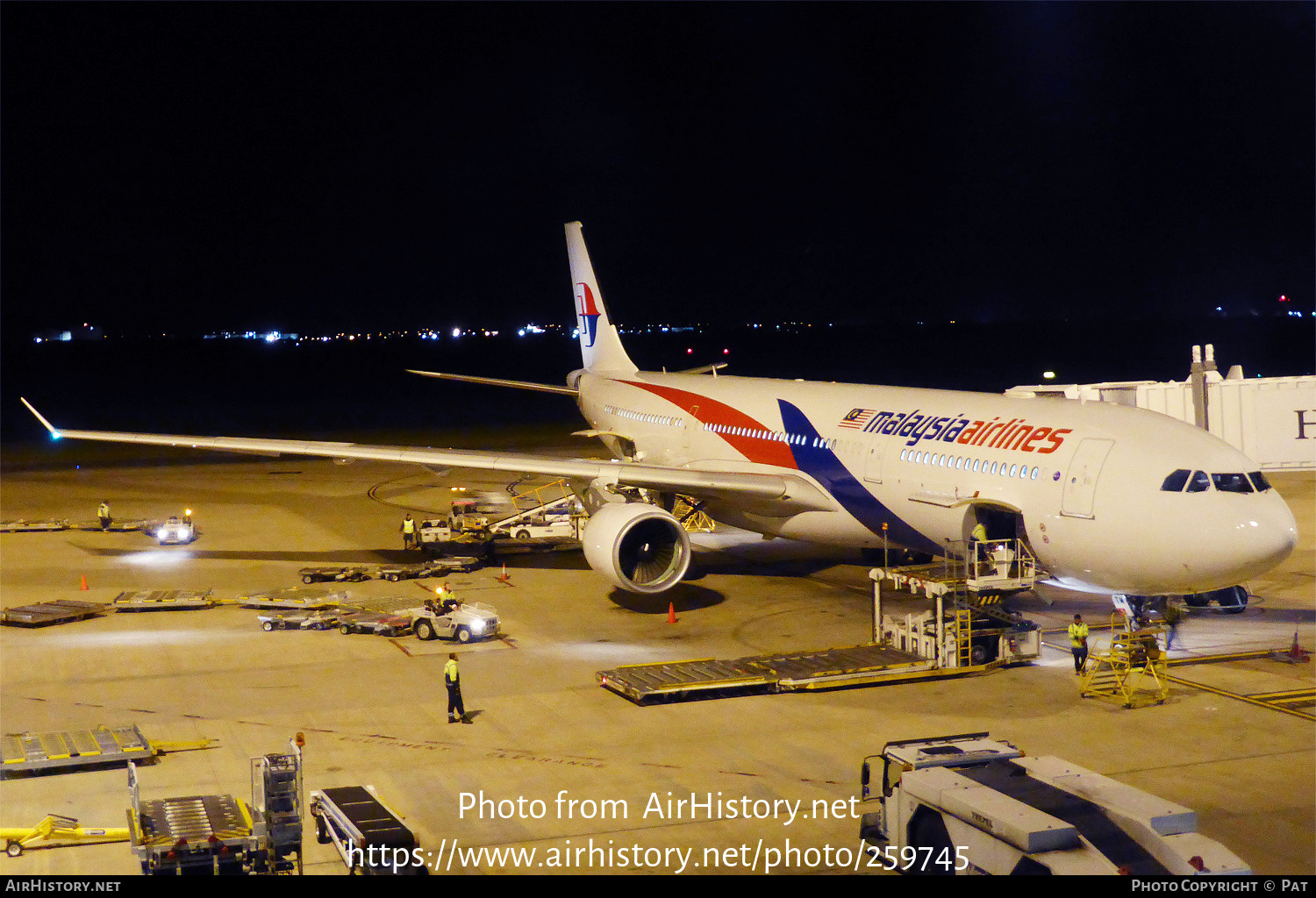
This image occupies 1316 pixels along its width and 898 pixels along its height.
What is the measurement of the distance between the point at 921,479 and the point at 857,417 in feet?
9.40

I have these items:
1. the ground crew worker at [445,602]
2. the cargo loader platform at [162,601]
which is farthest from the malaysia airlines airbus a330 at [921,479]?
the cargo loader platform at [162,601]

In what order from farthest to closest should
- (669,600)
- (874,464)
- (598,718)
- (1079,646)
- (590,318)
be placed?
1. (590,318)
2. (669,600)
3. (874,464)
4. (1079,646)
5. (598,718)

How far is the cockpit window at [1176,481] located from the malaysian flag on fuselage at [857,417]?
21.4 ft

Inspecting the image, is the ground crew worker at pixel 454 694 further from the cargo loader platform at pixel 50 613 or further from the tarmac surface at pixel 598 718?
the cargo loader platform at pixel 50 613

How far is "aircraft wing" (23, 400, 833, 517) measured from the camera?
24406 millimetres

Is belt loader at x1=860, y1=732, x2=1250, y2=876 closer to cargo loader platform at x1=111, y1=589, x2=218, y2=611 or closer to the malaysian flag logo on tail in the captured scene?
cargo loader platform at x1=111, y1=589, x2=218, y2=611

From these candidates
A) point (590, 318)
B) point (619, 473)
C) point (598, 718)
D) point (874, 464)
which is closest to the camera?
point (598, 718)

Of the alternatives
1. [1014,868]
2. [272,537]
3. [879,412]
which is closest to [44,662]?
[272,537]

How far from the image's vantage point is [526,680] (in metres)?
19.3

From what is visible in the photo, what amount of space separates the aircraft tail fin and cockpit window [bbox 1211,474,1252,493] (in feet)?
65.5

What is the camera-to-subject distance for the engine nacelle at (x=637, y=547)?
2283 cm

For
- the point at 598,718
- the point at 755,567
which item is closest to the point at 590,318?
the point at 755,567

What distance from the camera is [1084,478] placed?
18.5 m

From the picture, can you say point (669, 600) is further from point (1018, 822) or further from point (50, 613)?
point (1018, 822)
